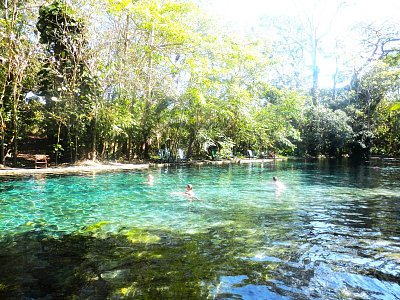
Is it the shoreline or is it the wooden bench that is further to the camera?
the wooden bench

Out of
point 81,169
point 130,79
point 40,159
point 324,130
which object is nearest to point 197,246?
point 81,169

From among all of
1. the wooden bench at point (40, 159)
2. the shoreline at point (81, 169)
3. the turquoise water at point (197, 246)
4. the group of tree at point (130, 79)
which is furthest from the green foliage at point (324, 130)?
the wooden bench at point (40, 159)

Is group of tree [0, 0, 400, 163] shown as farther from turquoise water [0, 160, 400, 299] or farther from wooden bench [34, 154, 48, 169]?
turquoise water [0, 160, 400, 299]

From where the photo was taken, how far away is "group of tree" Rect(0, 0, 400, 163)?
17.4 meters

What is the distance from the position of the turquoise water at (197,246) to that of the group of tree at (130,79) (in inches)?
277

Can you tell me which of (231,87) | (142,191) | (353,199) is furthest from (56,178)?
(231,87)

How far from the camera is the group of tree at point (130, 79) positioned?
57.1 feet

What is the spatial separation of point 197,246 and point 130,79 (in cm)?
1673

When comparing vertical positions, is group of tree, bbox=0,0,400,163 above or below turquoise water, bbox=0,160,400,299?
above

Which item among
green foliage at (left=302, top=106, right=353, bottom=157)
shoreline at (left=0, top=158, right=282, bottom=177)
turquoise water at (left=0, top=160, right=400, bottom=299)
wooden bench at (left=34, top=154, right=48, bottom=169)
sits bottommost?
turquoise water at (left=0, top=160, right=400, bottom=299)

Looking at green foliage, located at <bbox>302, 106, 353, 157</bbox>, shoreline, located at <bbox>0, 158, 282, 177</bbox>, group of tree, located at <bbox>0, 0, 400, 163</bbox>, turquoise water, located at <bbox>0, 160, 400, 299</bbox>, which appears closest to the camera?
turquoise water, located at <bbox>0, 160, 400, 299</bbox>

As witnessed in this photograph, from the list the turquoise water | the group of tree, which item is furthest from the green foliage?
the turquoise water

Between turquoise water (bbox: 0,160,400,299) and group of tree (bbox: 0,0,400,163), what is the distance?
23.1 ft

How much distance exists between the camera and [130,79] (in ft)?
67.0
